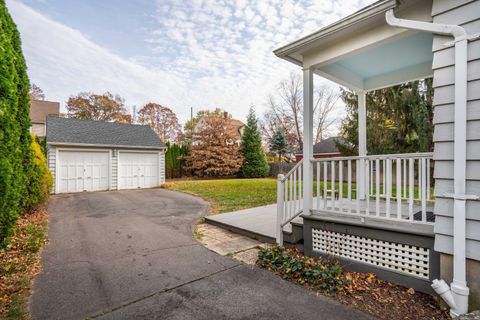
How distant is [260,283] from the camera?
9.21 ft

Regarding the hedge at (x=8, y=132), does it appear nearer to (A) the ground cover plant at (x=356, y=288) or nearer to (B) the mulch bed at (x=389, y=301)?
(A) the ground cover plant at (x=356, y=288)

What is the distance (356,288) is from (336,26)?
3.16 meters

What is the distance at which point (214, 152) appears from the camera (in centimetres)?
1777

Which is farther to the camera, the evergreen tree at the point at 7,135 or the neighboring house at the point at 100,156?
the neighboring house at the point at 100,156

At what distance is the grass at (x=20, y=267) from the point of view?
2.24m

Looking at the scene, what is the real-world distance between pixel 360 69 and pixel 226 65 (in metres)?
7.42

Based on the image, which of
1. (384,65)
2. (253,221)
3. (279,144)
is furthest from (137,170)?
(279,144)

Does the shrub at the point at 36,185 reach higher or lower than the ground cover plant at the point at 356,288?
higher

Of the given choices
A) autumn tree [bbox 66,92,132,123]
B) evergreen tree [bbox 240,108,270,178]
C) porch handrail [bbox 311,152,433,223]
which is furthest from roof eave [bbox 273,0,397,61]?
autumn tree [bbox 66,92,132,123]

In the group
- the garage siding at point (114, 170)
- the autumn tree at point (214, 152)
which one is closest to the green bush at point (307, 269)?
the garage siding at point (114, 170)

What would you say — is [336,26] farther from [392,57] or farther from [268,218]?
[268,218]

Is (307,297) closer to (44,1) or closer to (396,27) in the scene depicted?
(396,27)

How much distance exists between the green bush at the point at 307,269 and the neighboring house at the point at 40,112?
29.5 m

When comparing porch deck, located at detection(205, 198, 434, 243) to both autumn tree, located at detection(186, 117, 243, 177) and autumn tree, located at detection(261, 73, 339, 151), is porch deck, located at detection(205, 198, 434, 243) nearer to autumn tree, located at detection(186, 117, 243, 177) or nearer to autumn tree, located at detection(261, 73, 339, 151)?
autumn tree, located at detection(186, 117, 243, 177)
